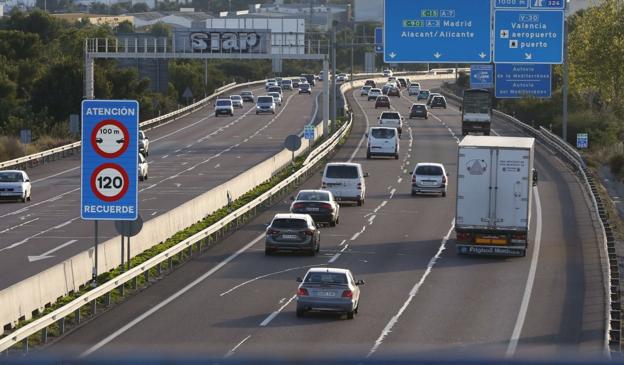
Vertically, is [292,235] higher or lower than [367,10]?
lower

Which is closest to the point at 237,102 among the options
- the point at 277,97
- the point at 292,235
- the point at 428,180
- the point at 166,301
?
the point at 277,97

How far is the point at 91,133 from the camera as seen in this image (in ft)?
77.9

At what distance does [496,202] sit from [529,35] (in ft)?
69.9

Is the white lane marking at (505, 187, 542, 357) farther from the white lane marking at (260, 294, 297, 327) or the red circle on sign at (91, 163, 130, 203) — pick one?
the red circle on sign at (91, 163, 130, 203)

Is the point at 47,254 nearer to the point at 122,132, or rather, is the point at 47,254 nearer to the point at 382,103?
the point at 122,132

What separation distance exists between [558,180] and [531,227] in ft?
54.3

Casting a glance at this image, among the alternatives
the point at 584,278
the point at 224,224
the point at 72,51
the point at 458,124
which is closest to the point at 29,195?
the point at 224,224

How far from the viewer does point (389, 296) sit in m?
28.5

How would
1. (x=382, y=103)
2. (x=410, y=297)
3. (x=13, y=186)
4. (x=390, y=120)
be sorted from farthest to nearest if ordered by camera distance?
(x=382, y=103), (x=390, y=120), (x=13, y=186), (x=410, y=297)

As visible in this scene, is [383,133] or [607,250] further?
[383,133]

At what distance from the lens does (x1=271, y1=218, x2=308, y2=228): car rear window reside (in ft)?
115

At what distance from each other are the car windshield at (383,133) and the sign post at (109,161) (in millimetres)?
44486

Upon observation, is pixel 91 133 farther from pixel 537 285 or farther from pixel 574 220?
pixel 574 220

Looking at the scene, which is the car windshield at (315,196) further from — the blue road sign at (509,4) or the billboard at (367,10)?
the billboard at (367,10)
